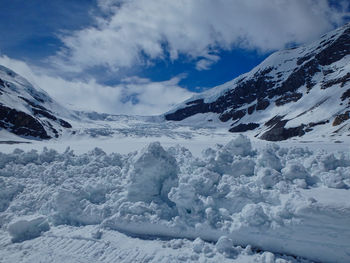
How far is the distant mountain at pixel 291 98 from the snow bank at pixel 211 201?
37.3m

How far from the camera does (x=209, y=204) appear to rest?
22.6 feet

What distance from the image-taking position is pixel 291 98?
8875 cm

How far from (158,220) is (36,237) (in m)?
3.45

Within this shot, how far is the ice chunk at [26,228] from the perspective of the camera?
6.66 m

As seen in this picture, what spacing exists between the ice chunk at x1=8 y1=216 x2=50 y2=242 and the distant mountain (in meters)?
42.9

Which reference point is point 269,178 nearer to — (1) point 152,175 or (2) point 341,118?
(1) point 152,175

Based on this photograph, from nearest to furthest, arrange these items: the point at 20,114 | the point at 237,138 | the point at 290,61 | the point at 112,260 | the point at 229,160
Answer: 1. the point at 112,260
2. the point at 229,160
3. the point at 237,138
4. the point at 20,114
5. the point at 290,61

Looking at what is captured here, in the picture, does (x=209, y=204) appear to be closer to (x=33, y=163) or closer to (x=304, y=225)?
(x=304, y=225)

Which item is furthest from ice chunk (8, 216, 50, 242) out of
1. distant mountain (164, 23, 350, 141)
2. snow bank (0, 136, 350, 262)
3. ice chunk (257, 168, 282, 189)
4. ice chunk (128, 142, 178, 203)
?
distant mountain (164, 23, 350, 141)

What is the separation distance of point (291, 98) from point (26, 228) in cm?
9575

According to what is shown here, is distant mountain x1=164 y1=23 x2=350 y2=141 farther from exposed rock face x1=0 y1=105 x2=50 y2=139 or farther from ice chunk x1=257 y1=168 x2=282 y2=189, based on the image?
exposed rock face x1=0 y1=105 x2=50 y2=139

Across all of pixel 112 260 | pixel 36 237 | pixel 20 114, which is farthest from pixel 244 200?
pixel 20 114

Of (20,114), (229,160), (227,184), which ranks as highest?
(20,114)

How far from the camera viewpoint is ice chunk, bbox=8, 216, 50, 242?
21.9 ft
